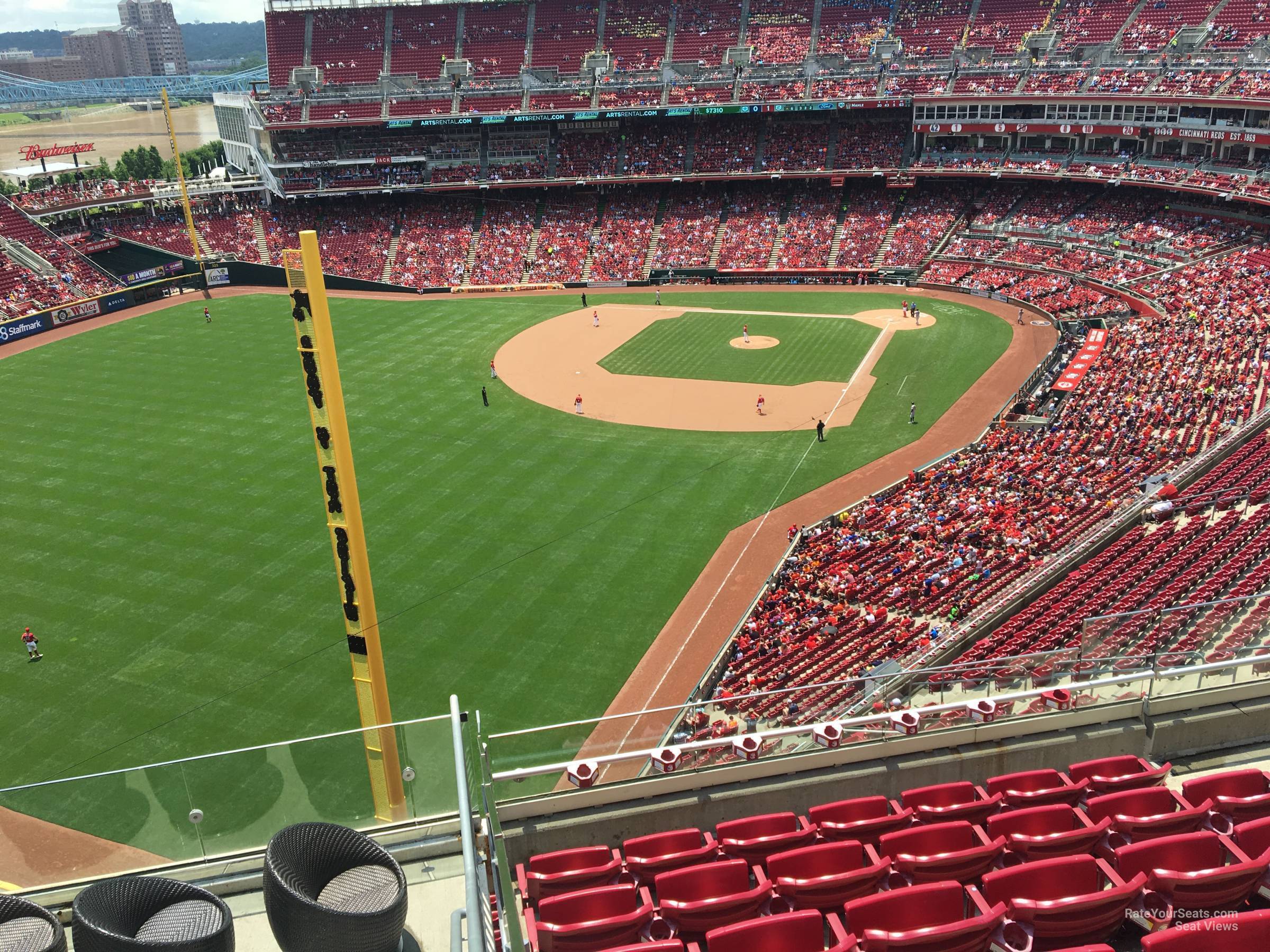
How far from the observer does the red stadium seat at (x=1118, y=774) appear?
1013cm

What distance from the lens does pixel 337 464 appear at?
1256cm

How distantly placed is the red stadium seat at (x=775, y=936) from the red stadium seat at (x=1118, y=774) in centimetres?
422

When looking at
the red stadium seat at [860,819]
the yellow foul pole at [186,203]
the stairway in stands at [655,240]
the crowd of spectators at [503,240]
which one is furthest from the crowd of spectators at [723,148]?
the red stadium seat at [860,819]

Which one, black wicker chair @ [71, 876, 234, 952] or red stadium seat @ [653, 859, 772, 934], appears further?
red stadium seat @ [653, 859, 772, 934]

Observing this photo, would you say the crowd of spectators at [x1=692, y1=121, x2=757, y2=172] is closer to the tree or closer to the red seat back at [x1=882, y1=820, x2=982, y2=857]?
the red seat back at [x1=882, y1=820, x2=982, y2=857]

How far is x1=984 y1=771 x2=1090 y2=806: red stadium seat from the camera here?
9.83m

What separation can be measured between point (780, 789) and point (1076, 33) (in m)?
70.1

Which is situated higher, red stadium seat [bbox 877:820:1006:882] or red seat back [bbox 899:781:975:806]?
red stadium seat [bbox 877:820:1006:882]

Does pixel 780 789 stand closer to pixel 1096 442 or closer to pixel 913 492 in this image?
pixel 913 492

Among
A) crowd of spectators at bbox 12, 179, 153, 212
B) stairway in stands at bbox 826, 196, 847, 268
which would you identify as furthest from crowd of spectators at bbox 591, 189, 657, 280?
crowd of spectators at bbox 12, 179, 153, 212

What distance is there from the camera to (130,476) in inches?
1417

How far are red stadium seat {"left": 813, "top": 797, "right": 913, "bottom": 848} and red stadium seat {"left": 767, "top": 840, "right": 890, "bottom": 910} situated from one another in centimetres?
22

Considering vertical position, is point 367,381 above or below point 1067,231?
below

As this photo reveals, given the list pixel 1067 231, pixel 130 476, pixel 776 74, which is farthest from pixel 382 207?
pixel 1067 231
